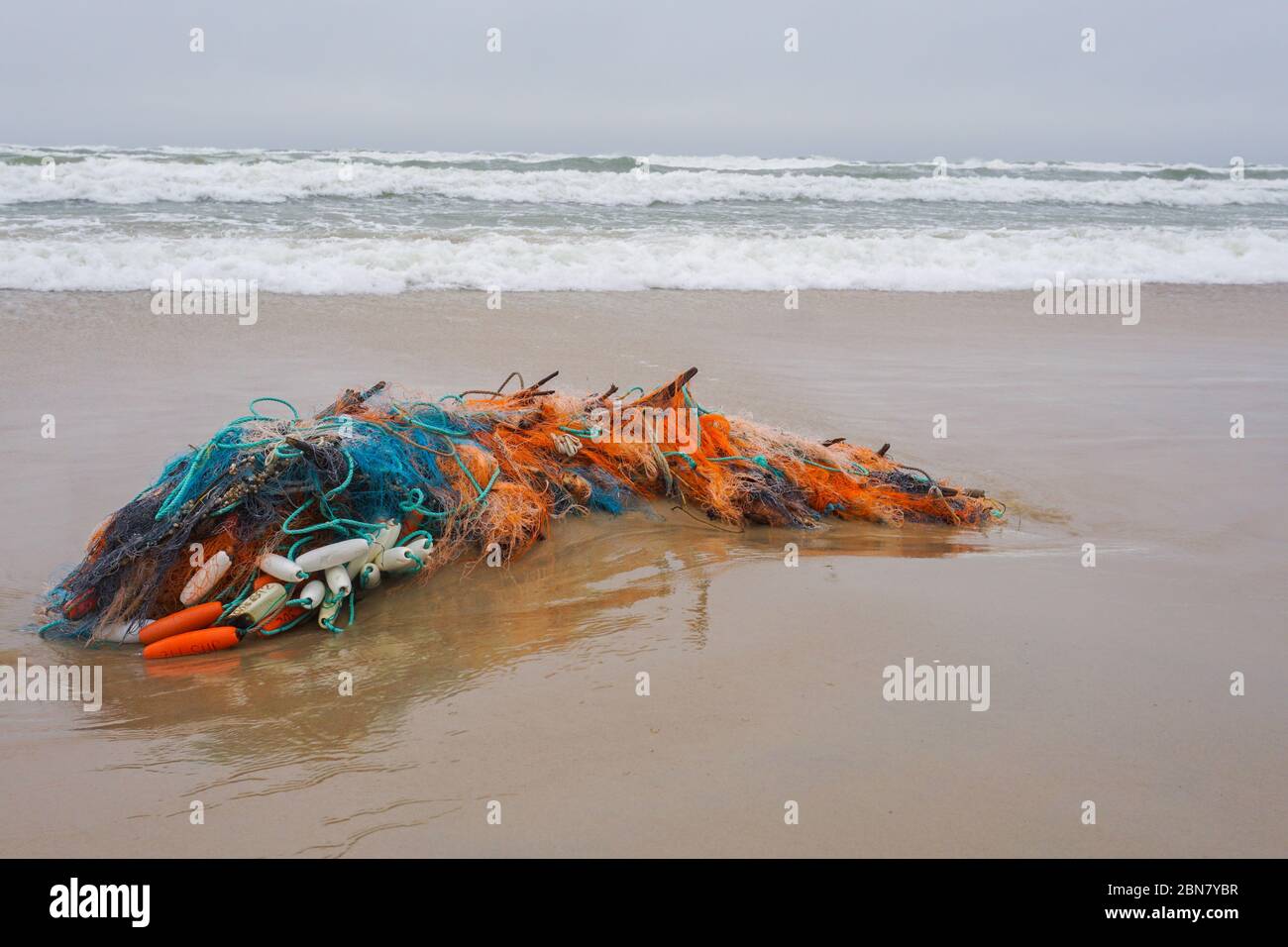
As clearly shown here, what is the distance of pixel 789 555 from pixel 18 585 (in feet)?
10.9

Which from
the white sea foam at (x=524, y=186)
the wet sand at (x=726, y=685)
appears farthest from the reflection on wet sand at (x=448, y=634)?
the white sea foam at (x=524, y=186)

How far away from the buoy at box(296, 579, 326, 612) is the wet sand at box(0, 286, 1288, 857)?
131mm

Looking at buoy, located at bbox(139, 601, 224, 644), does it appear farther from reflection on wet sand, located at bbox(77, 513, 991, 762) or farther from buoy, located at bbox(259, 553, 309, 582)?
buoy, located at bbox(259, 553, 309, 582)

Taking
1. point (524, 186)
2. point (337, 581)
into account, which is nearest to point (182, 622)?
point (337, 581)

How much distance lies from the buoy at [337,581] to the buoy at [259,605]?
161mm

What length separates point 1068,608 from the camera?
12.5 feet

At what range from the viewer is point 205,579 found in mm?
3352

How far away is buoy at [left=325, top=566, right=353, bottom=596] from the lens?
11.4ft

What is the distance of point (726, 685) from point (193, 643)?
Result: 1.88m

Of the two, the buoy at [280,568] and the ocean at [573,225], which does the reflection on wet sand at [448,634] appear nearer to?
the buoy at [280,568]

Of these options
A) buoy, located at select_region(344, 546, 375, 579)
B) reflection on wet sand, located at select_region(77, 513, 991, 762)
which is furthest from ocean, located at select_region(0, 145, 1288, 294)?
buoy, located at select_region(344, 546, 375, 579)

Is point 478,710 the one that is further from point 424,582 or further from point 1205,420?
point 1205,420

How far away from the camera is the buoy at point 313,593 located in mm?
3438

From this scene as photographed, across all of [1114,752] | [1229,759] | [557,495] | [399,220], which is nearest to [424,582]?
[557,495]
